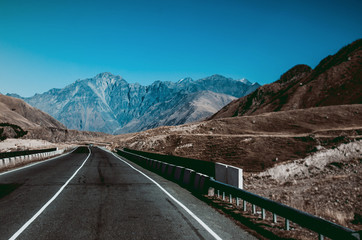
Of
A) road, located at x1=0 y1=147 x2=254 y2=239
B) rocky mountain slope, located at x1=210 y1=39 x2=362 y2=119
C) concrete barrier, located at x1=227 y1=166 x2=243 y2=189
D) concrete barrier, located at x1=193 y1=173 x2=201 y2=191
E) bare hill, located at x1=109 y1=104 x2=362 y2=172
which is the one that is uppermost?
rocky mountain slope, located at x1=210 y1=39 x2=362 y2=119

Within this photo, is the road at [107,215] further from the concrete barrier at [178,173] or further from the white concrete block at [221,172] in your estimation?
the concrete barrier at [178,173]

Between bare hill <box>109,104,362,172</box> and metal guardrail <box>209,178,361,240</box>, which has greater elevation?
bare hill <box>109,104,362,172</box>

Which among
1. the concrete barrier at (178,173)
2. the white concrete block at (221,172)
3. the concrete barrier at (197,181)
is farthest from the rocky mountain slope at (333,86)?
the concrete barrier at (197,181)

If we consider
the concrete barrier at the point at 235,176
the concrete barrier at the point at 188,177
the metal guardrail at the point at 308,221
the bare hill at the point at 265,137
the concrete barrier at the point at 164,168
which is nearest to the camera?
the metal guardrail at the point at 308,221

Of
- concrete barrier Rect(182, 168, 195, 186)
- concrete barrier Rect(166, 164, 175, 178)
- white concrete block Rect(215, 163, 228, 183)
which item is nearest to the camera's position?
white concrete block Rect(215, 163, 228, 183)

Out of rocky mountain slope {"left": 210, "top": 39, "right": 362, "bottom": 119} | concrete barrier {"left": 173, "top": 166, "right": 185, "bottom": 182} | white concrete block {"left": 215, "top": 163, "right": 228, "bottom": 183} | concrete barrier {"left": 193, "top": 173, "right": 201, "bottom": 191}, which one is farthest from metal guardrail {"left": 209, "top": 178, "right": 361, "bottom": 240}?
rocky mountain slope {"left": 210, "top": 39, "right": 362, "bottom": 119}

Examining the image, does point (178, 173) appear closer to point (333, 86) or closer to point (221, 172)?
point (221, 172)

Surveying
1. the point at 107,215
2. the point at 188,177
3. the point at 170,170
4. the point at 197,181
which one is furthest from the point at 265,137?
the point at 107,215

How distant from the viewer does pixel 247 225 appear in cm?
775

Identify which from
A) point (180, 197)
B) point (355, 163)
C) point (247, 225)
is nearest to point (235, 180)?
point (180, 197)

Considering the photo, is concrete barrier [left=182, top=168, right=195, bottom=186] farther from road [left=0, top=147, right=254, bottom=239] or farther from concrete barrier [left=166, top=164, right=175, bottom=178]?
concrete barrier [left=166, top=164, right=175, bottom=178]

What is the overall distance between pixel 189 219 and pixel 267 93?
146m

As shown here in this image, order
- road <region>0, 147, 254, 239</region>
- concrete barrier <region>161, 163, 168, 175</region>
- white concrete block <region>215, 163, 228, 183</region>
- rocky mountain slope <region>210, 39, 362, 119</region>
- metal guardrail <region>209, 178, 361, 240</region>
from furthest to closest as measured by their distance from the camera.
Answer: rocky mountain slope <region>210, 39, 362, 119</region>
concrete barrier <region>161, 163, 168, 175</region>
white concrete block <region>215, 163, 228, 183</region>
road <region>0, 147, 254, 239</region>
metal guardrail <region>209, 178, 361, 240</region>

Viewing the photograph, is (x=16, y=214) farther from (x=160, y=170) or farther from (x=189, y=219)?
(x=160, y=170)
